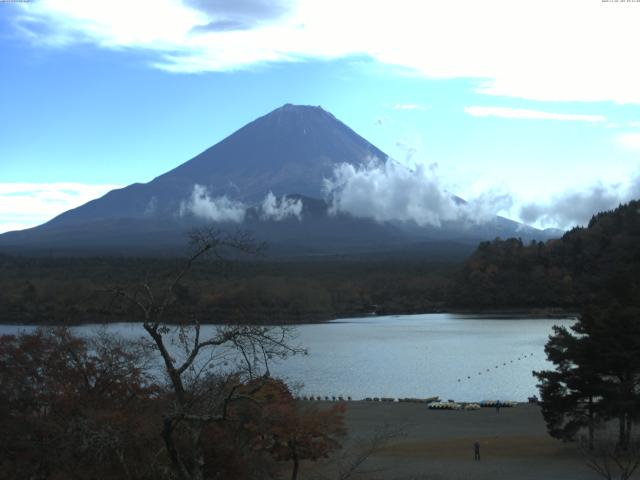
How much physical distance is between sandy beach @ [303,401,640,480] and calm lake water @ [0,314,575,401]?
3.54 metres

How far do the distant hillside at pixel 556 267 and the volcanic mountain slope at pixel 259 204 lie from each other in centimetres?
4402

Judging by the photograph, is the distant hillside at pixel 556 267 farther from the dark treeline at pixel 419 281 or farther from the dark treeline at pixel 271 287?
the dark treeline at pixel 271 287

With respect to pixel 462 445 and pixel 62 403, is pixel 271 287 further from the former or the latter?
pixel 62 403

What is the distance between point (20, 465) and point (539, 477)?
8502 mm

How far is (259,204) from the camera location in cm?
14525

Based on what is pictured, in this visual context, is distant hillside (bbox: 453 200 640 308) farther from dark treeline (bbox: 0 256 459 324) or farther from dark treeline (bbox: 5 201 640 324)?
dark treeline (bbox: 0 256 459 324)

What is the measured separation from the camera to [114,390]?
33.4 ft

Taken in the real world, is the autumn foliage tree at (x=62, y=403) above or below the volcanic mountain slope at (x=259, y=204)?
below

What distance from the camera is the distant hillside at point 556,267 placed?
229ft

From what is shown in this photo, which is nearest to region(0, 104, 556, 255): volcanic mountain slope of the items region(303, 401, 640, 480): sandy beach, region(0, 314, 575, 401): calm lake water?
region(0, 314, 575, 401): calm lake water

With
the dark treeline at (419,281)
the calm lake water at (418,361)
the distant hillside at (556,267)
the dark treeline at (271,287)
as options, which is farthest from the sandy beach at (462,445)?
the distant hillside at (556,267)

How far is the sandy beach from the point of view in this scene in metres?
13.9

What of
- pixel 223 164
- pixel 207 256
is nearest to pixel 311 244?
pixel 223 164

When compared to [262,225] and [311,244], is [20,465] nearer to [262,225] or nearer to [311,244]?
[311,244]
